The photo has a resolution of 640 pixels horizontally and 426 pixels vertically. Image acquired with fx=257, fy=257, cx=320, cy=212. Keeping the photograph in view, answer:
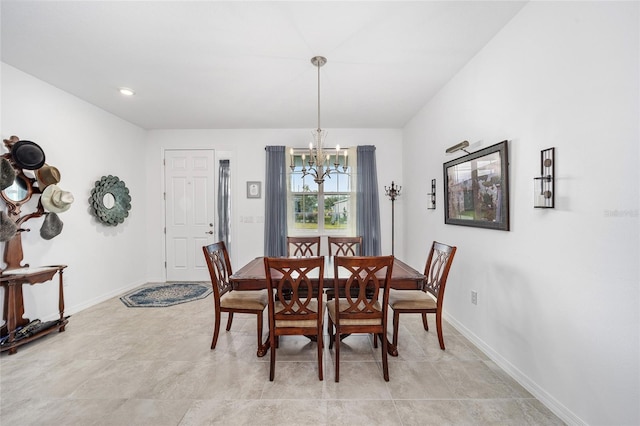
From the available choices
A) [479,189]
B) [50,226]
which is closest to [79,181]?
[50,226]

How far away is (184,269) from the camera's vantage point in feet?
14.8

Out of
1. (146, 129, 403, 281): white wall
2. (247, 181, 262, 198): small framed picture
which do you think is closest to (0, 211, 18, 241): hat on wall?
(146, 129, 403, 281): white wall

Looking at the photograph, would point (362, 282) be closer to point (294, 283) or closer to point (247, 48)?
point (294, 283)

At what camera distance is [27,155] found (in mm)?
2570

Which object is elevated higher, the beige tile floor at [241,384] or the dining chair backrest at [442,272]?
the dining chair backrest at [442,272]

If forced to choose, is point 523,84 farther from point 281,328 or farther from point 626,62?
point 281,328

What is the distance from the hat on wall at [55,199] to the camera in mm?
2705

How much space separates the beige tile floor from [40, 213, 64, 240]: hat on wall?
1.08 meters

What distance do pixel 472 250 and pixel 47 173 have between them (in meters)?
4.44

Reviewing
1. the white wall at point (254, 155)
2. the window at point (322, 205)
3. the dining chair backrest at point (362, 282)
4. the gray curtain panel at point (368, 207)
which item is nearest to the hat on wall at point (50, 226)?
the white wall at point (254, 155)

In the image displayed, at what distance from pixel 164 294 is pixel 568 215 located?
4612 mm

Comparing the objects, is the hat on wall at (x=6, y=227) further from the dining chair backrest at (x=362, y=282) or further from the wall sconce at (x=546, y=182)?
the wall sconce at (x=546, y=182)

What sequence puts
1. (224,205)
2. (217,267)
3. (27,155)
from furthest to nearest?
(224,205) → (27,155) → (217,267)

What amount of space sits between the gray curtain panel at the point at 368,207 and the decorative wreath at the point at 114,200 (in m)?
3.66
